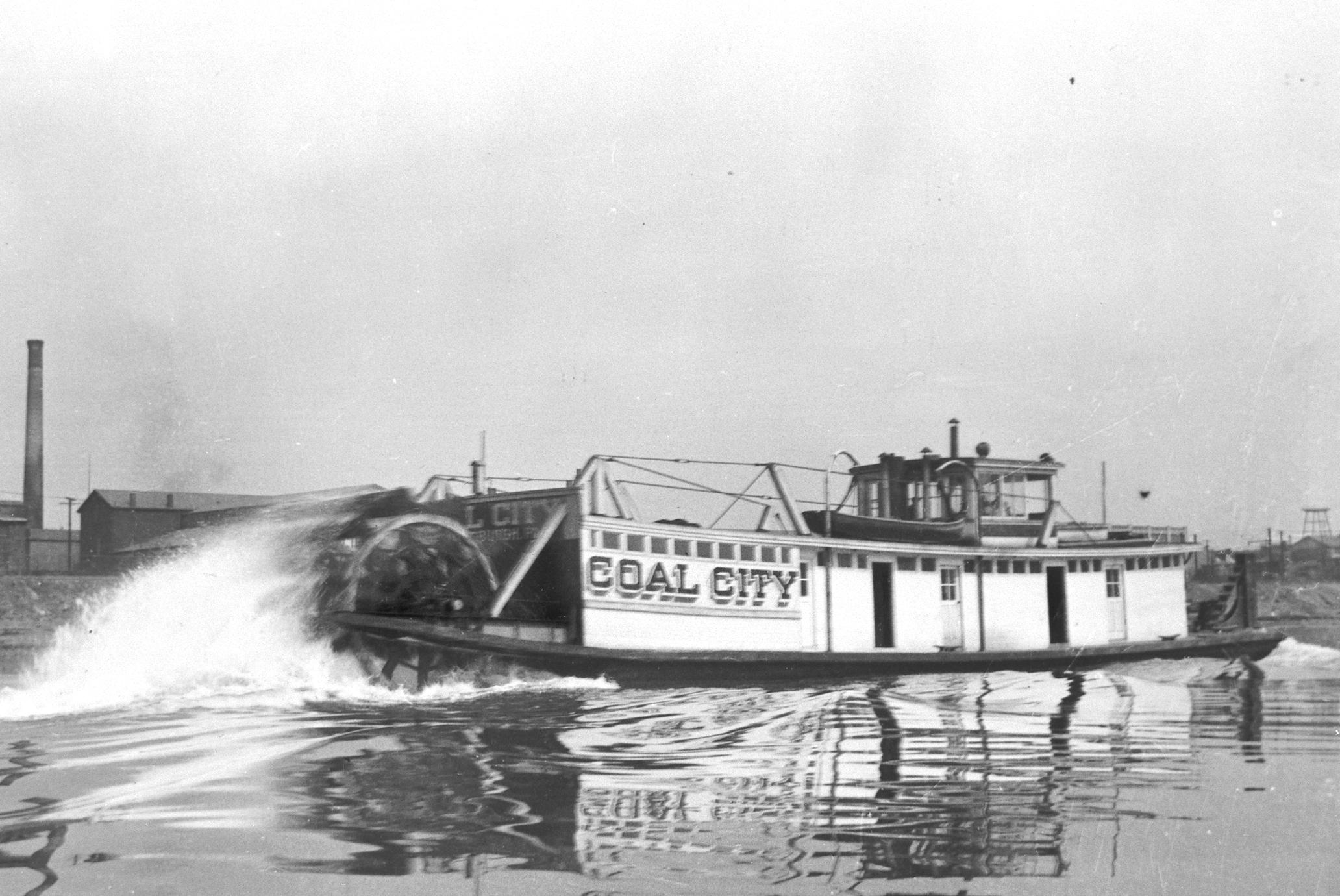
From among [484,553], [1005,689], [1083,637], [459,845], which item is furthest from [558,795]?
[1083,637]

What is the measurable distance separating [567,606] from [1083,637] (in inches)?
369

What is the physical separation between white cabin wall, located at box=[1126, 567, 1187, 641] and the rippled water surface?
7.60 metres

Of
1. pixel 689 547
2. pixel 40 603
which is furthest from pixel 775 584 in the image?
pixel 40 603

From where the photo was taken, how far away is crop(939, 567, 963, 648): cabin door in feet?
64.0

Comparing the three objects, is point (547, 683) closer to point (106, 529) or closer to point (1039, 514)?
point (1039, 514)

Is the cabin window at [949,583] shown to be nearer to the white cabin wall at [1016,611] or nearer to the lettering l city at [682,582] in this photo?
the white cabin wall at [1016,611]

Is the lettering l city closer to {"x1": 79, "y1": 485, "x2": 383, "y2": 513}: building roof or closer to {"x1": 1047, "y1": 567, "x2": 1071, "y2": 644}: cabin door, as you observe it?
{"x1": 1047, "y1": 567, "x2": 1071, "y2": 644}: cabin door

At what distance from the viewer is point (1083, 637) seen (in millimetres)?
20781

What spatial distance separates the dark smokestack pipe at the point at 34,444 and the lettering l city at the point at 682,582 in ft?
127

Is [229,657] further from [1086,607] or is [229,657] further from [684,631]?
[1086,607]

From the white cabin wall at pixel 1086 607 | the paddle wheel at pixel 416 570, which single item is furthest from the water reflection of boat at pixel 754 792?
the white cabin wall at pixel 1086 607

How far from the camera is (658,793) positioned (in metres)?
7.00

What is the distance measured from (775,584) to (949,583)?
11.6 ft

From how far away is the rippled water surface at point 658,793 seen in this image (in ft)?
16.5
